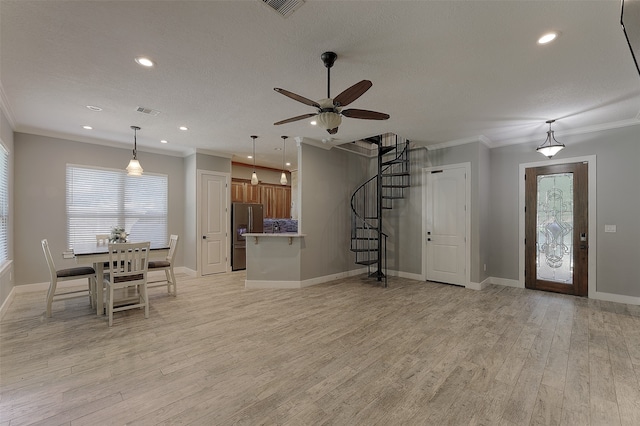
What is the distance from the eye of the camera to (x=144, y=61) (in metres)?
2.62

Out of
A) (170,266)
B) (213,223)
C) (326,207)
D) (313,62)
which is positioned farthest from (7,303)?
(313,62)

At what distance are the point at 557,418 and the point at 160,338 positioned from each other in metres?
3.57

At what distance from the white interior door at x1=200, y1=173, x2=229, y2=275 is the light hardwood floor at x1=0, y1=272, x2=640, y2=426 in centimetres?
212

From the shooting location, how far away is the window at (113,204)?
527 cm

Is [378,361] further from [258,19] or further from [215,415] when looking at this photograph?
[258,19]

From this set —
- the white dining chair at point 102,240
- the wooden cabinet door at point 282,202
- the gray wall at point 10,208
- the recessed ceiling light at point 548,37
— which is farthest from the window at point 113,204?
the recessed ceiling light at point 548,37

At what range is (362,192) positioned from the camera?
259 inches

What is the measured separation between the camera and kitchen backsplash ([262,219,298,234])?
24.3ft

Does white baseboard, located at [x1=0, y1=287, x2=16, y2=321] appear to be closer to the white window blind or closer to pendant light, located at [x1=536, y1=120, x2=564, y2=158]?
the white window blind

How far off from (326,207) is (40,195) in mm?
5108

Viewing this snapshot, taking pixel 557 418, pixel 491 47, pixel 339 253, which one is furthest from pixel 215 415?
pixel 339 253

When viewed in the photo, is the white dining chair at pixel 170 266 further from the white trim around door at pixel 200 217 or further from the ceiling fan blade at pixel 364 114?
the ceiling fan blade at pixel 364 114

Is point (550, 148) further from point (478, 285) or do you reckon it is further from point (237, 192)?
point (237, 192)

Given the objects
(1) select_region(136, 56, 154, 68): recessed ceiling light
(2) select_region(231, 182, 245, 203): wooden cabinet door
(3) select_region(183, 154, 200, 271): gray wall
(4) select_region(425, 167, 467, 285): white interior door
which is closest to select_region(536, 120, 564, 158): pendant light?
(4) select_region(425, 167, 467, 285): white interior door
